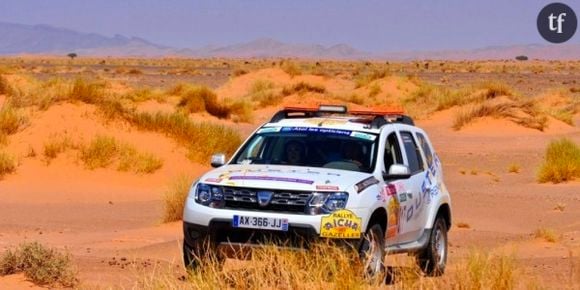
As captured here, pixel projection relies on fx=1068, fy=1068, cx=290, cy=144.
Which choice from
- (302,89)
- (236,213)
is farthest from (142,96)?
(236,213)

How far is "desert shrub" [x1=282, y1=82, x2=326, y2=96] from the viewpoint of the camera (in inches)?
1876

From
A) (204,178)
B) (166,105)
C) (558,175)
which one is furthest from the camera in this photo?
(166,105)

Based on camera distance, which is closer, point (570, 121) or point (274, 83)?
point (570, 121)

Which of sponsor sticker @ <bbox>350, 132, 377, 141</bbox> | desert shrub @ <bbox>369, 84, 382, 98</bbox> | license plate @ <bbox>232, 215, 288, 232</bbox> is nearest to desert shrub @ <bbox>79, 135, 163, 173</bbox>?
sponsor sticker @ <bbox>350, 132, 377, 141</bbox>

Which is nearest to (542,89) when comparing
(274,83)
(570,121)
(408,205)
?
(274,83)

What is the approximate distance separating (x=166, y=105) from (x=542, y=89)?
37626 mm

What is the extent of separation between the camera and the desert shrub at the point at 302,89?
47.7 meters

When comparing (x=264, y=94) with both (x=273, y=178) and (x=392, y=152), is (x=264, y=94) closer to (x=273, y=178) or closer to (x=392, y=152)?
(x=392, y=152)

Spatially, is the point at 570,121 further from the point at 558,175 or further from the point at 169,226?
the point at 169,226

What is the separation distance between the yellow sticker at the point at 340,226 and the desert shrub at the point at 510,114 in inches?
1153

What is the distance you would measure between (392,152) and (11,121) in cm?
1393

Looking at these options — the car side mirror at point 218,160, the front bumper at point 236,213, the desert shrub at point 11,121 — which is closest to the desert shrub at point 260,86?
the desert shrub at point 11,121

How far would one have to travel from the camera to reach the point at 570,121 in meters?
40.3

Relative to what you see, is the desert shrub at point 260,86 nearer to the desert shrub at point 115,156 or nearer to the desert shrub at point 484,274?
the desert shrub at point 115,156
